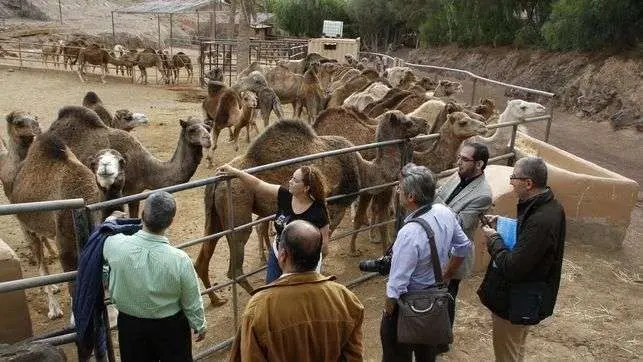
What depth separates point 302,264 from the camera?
235cm

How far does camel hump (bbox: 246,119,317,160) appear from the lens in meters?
5.62

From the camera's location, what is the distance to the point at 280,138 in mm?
5773

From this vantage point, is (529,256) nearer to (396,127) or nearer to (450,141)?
(396,127)

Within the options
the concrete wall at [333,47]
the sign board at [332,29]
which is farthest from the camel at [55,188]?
the sign board at [332,29]

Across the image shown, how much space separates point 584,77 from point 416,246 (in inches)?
790

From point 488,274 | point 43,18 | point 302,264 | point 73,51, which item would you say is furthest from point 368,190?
point 43,18

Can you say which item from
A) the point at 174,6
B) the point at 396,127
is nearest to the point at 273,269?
the point at 396,127

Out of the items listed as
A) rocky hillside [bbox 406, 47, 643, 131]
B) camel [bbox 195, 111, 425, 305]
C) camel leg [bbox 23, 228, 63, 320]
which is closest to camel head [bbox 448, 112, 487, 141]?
camel [bbox 195, 111, 425, 305]

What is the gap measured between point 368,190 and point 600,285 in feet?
9.93

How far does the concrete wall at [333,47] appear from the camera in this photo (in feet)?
87.1

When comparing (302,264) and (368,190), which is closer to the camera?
(302,264)

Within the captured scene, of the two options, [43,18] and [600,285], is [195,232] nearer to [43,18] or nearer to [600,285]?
A: [600,285]

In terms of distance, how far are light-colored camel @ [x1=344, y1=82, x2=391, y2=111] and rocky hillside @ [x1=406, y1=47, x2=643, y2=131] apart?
919cm

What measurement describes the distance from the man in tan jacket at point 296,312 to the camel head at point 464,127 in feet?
15.1
